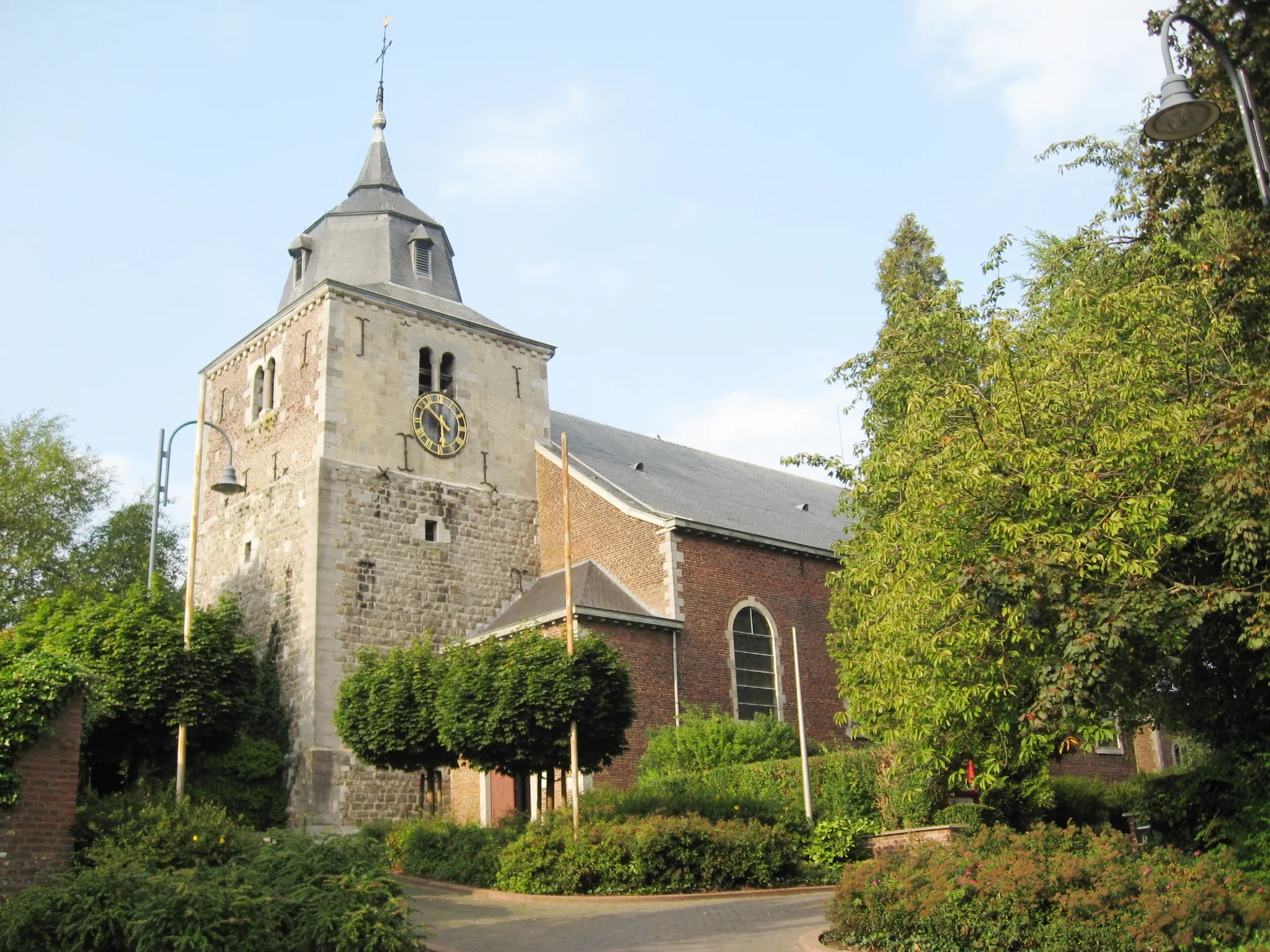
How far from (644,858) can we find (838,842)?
12.0 feet

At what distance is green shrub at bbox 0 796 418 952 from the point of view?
931 cm

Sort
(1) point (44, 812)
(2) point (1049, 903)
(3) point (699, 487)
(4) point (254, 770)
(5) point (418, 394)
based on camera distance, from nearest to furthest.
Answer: (2) point (1049, 903) < (1) point (44, 812) < (4) point (254, 770) < (5) point (418, 394) < (3) point (699, 487)

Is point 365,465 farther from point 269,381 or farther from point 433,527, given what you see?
point 269,381

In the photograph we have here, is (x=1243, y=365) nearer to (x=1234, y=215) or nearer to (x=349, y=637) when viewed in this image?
(x=1234, y=215)

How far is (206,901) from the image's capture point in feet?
31.0

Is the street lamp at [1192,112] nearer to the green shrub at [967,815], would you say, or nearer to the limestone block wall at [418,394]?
the green shrub at [967,815]

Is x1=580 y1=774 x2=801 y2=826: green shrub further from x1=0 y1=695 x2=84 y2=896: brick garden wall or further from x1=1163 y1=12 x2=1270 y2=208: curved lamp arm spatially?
x1=1163 y1=12 x2=1270 y2=208: curved lamp arm

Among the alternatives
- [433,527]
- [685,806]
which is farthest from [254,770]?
[685,806]

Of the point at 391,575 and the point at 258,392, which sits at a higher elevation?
the point at 258,392

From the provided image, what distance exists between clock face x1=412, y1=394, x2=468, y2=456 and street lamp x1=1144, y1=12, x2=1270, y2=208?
65.9 ft

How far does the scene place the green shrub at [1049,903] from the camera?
9.94m

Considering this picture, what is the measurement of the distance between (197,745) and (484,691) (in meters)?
8.21

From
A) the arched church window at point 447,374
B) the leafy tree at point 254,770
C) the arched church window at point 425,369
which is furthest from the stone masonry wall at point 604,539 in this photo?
the leafy tree at point 254,770

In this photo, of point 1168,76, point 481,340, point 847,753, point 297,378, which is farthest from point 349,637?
point 1168,76
